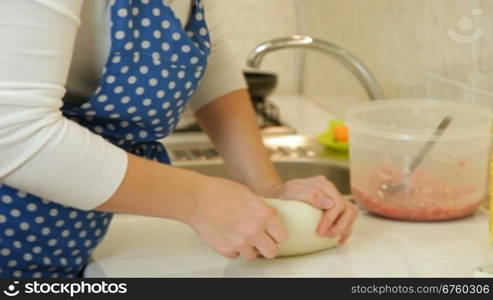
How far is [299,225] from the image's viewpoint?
0.97m

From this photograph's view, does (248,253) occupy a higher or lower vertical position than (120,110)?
lower

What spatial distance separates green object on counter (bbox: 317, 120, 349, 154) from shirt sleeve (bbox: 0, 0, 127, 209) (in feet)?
2.95

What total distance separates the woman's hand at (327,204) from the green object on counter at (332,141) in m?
0.63

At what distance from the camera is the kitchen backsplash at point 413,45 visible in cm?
117

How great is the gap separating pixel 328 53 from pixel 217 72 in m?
0.36

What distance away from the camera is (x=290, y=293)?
2.82 feet

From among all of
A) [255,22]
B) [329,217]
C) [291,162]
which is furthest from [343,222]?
[255,22]

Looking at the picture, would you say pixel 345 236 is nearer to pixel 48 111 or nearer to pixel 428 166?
pixel 428 166

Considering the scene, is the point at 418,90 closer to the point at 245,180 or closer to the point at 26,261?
the point at 245,180

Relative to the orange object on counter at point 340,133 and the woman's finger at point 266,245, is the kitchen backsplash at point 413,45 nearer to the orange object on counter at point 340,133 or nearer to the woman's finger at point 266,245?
the orange object on counter at point 340,133

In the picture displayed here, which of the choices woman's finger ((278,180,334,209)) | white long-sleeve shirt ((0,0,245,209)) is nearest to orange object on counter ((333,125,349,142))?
woman's finger ((278,180,334,209))

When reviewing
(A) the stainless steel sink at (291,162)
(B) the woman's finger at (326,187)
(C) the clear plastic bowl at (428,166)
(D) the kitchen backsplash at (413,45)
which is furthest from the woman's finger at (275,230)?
(A) the stainless steel sink at (291,162)

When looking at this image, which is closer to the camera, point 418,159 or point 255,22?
point 418,159

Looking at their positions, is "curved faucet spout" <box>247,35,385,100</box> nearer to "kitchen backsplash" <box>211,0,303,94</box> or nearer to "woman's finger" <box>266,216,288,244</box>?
"woman's finger" <box>266,216,288,244</box>
